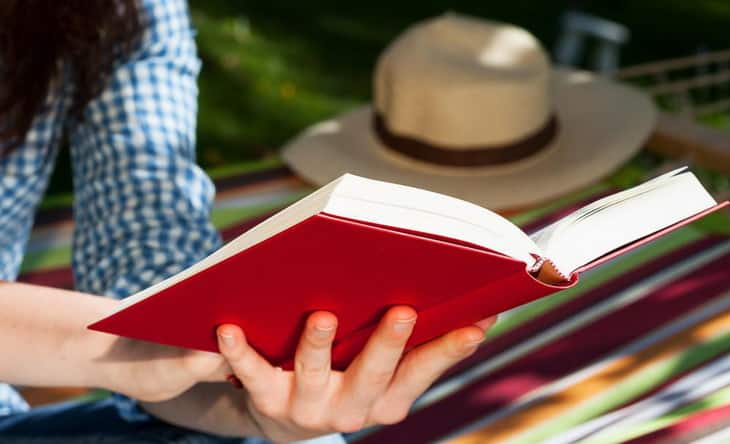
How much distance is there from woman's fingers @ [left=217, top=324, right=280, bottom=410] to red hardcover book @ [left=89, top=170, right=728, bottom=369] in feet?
0.04

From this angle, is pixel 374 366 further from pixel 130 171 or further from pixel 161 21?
pixel 161 21

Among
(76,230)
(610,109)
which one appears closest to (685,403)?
(76,230)

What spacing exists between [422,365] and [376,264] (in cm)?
16

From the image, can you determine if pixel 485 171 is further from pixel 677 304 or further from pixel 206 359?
pixel 206 359

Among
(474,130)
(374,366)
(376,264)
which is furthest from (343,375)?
(474,130)

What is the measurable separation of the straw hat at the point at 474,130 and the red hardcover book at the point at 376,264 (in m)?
1.25

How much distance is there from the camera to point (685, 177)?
2.56 feet

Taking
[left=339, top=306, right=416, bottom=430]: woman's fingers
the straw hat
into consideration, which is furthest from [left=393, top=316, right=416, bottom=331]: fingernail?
the straw hat

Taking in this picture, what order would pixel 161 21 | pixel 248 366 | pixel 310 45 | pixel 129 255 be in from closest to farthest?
1. pixel 248 366
2. pixel 129 255
3. pixel 161 21
4. pixel 310 45

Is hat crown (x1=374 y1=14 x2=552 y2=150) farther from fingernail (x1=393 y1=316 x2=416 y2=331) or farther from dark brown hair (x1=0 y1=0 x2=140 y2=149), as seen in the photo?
fingernail (x1=393 y1=316 x2=416 y2=331)

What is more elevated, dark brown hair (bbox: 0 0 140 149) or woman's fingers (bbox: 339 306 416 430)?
dark brown hair (bbox: 0 0 140 149)

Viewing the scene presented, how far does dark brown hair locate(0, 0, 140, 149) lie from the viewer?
118 centimetres

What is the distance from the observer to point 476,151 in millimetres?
2129

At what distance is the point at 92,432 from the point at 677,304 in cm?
88
